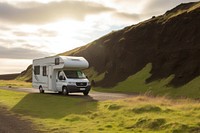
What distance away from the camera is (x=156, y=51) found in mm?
58969

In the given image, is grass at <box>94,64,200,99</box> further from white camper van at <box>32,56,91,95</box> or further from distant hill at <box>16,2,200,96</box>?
white camper van at <box>32,56,91,95</box>

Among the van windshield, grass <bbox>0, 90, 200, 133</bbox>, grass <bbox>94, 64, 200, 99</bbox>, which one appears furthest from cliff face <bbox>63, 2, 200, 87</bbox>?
grass <bbox>0, 90, 200, 133</bbox>

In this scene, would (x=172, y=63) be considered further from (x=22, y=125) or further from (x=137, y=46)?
(x=22, y=125)

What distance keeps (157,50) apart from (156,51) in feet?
0.89

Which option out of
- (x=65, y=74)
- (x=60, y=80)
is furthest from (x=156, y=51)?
(x=65, y=74)

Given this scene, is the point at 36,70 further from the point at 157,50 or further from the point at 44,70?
the point at 157,50

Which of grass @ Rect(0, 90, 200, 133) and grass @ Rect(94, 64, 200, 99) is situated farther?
grass @ Rect(94, 64, 200, 99)

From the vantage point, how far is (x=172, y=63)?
2051 inches

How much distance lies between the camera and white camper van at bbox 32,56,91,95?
3120cm

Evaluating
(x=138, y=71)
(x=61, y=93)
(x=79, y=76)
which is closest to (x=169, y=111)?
(x=79, y=76)

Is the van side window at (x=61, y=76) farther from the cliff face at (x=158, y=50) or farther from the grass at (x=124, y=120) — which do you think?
the cliff face at (x=158, y=50)

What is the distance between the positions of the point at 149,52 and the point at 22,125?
47.0 meters

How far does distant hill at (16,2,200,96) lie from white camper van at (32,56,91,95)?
16548mm

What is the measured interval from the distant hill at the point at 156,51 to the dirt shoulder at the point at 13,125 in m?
29.8
